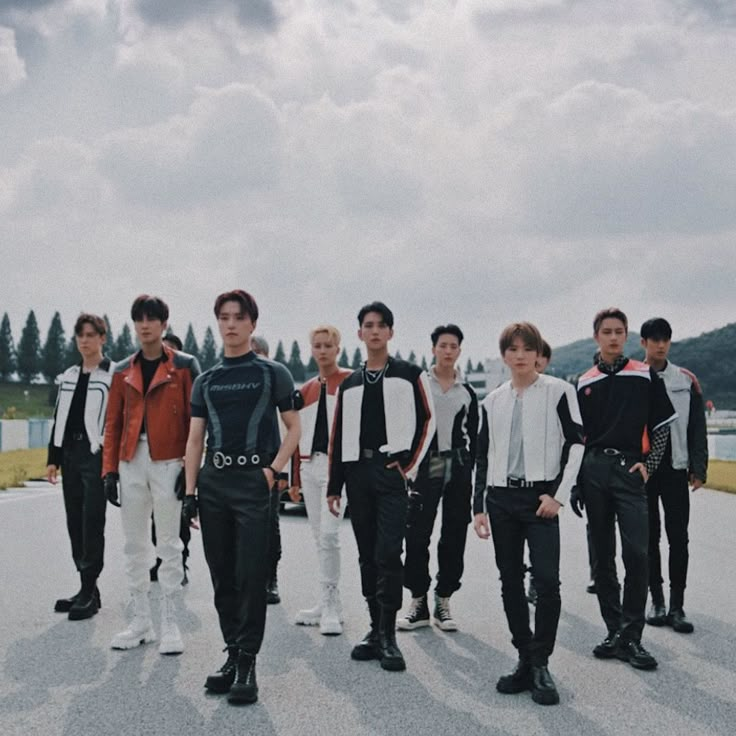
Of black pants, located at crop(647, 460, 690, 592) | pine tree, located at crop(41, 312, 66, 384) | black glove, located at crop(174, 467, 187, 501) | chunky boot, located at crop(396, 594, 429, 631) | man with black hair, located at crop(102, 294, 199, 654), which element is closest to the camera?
black glove, located at crop(174, 467, 187, 501)

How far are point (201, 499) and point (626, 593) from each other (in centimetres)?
276

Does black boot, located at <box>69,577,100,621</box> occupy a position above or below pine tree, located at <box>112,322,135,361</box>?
below

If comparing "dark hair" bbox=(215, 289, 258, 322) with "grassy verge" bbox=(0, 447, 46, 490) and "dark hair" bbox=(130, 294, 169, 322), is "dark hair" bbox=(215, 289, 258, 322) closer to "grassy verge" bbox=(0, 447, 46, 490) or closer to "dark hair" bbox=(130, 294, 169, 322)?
"dark hair" bbox=(130, 294, 169, 322)

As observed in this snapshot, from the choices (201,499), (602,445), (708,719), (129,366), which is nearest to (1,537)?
(129,366)

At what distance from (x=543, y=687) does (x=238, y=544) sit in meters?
1.85

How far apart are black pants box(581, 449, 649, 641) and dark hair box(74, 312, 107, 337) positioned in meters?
3.91

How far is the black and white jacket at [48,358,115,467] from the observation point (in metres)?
6.47

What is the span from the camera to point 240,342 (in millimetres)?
4887

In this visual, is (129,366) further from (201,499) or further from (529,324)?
(529,324)

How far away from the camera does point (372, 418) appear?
539 cm

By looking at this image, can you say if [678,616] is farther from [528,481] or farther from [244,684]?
[244,684]

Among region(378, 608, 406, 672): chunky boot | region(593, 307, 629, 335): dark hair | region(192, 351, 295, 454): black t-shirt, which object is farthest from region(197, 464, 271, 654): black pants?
region(593, 307, 629, 335): dark hair

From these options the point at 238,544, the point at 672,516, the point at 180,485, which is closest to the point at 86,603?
the point at 180,485

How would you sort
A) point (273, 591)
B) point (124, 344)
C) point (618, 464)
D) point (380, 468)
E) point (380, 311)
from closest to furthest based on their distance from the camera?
point (380, 468) < point (618, 464) < point (380, 311) < point (273, 591) < point (124, 344)
